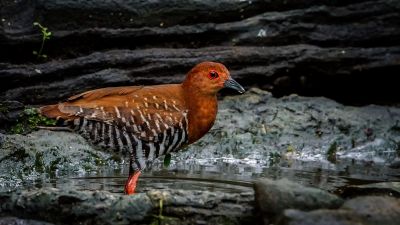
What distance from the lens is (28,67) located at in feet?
27.9

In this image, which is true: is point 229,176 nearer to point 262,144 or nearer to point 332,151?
point 262,144

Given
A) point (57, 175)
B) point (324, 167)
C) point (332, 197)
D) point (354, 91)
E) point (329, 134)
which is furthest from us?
point (354, 91)

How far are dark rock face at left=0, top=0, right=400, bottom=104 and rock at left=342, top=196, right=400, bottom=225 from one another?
4.05 meters

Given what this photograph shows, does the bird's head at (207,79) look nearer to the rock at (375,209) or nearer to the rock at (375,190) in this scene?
the rock at (375,190)

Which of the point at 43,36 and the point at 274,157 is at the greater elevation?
the point at 43,36

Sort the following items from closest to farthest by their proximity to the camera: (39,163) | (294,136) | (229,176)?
(229,176) → (39,163) → (294,136)

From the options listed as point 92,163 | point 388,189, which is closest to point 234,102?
point 92,163

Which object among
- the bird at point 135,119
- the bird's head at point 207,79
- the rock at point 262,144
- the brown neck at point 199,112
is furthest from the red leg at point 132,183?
the rock at point 262,144

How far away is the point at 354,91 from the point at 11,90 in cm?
411

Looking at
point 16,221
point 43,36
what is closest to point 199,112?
point 16,221

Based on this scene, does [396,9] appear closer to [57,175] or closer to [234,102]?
[234,102]

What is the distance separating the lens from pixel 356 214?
198 inches

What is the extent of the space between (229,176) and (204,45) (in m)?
2.34

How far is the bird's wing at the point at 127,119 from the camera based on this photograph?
647 cm
